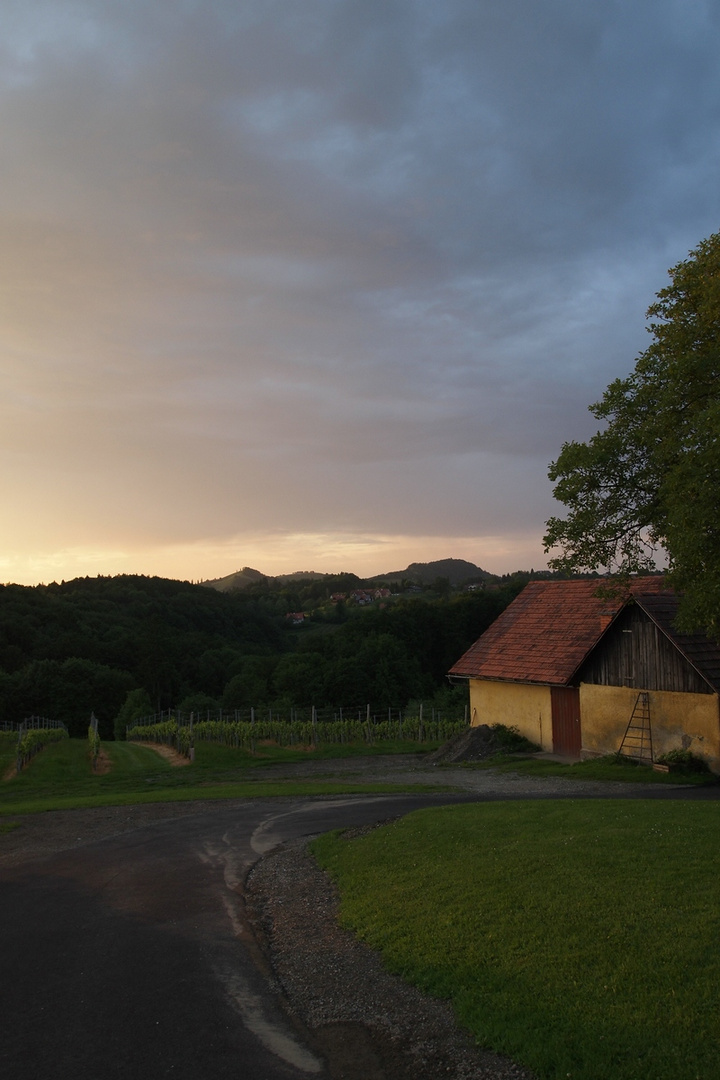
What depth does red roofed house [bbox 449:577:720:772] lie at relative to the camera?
2594 cm

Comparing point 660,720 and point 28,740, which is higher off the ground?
point 660,720

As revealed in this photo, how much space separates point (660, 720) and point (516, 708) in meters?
8.51

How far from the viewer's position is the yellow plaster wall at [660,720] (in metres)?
25.1

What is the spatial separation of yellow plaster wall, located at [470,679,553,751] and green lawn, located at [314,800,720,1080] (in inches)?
741

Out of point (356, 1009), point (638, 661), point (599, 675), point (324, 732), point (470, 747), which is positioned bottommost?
point (324, 732)

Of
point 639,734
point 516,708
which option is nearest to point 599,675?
point 639,734

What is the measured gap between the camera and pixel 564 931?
26.5ft

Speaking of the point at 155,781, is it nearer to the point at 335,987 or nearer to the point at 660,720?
the point at 660,720

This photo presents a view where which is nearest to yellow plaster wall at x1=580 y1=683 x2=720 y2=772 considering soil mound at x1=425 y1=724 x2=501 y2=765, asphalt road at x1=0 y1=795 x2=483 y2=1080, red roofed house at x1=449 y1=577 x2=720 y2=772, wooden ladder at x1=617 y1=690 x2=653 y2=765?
red roofed house at x1=449 y1=577 x2=720 y2=772

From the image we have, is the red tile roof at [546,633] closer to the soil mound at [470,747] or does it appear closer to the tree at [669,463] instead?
the soil mound at [470,747]

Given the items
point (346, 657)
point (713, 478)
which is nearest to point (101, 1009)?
point (713, 478)

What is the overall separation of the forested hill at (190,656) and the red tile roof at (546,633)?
1656 inches

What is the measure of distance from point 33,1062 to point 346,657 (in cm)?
8145

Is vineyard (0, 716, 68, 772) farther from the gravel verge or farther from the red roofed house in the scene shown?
the red roofed house
